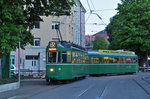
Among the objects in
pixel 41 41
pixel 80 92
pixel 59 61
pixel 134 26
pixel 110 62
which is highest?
pixel 134 26

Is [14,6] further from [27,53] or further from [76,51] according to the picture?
[27,53]

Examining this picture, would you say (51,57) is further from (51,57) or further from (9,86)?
(9,86)

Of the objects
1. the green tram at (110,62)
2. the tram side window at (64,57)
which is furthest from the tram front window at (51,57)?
the green tram at (110,62)

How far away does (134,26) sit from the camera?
1849 inches

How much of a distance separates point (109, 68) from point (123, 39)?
54.2ft

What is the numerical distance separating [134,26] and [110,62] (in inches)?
604

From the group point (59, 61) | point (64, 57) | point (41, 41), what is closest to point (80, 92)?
point (59, 61)

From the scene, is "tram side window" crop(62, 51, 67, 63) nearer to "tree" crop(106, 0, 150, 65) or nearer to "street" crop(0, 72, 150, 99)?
"street" crop(0, 72, 150, 99)

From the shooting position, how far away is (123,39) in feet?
160

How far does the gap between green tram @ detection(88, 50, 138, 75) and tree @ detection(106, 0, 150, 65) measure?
9.16 metres

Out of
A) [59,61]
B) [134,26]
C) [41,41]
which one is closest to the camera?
[59,61]

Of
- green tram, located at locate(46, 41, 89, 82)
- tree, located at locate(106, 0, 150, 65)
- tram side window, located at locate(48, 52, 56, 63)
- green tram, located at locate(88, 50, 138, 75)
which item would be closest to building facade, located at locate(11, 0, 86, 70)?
tree, located at locate(106, 0, 150, 65)

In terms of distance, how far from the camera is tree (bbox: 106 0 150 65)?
46269 mm

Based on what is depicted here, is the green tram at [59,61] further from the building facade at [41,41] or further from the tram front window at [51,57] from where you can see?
the building facade at [41,41]
